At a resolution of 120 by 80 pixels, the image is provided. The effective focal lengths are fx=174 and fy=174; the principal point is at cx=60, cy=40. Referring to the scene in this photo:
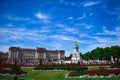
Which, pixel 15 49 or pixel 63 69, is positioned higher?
pixel 15 49

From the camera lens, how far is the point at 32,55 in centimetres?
14812

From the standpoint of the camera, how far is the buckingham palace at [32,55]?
135 metres

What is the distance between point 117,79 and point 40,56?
134844 millimetres

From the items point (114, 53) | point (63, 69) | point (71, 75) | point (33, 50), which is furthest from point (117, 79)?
point (33, 50)

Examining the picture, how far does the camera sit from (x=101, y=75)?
20.1m

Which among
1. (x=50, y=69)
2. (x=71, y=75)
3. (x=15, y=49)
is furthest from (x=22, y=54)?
(x=71, y=75)

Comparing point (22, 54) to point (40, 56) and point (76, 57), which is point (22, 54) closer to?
point (40, 56)

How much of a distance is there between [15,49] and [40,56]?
78.6 feet

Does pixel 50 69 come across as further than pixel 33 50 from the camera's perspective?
No

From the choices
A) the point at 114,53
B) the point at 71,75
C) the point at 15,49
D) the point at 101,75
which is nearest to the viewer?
the point at 101,75

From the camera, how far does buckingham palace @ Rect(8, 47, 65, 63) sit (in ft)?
442

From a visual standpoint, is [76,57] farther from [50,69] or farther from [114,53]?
[114,53]

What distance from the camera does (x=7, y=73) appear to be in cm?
2453

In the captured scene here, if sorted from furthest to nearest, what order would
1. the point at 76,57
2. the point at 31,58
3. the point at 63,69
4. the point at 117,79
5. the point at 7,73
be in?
the point at 31,58 → the point at 76,57 → the point at 63,69 → the point at 7,73 → the point at 117,79
